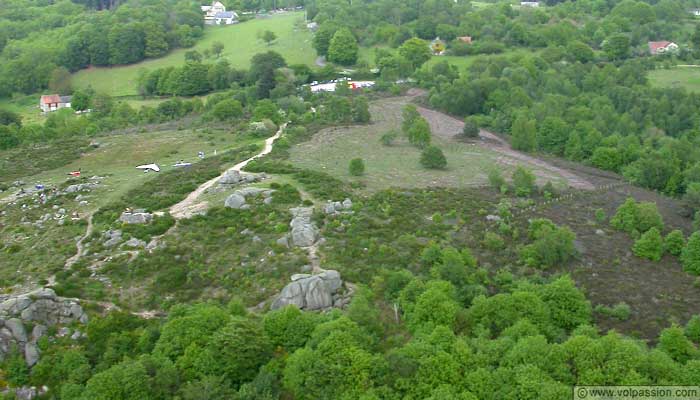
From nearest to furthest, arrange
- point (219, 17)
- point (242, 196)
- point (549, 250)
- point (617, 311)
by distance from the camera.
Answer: point (617, 311)
point (549, 250)
point (242, 196)
point (219, 17)

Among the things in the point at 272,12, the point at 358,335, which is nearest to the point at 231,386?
the point at 358,335

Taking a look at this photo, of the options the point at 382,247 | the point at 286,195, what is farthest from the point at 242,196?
the point at 382,247

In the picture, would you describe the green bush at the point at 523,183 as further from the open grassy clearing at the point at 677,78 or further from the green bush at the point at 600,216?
the open grassy clearing at the point at 677,78

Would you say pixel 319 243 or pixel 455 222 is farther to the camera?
pixel 455 222

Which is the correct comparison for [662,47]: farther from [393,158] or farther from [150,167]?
[150,167]

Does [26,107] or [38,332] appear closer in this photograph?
[38,332]

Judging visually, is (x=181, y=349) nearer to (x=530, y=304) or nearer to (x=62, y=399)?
(x=62, y=399)

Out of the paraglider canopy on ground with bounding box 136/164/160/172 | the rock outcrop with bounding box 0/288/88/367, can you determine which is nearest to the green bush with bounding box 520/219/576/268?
the rock outcrop with bounding box 0/288/88/367
